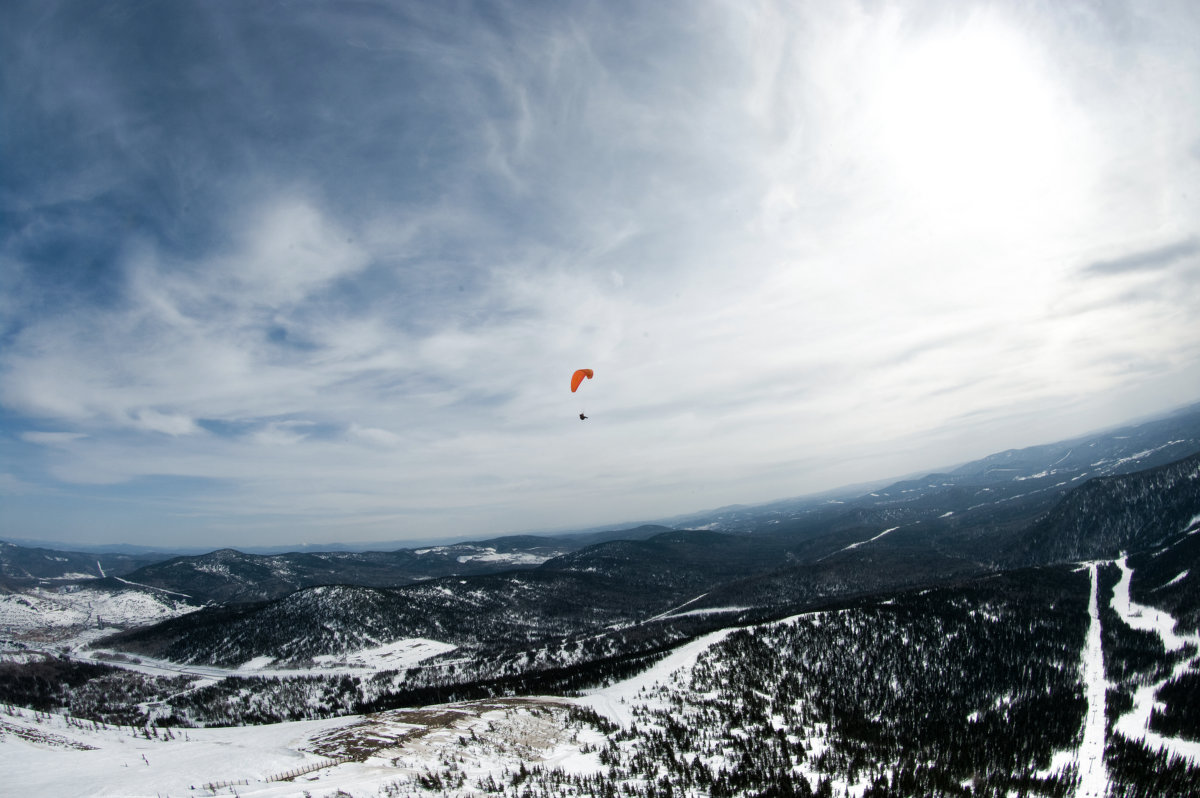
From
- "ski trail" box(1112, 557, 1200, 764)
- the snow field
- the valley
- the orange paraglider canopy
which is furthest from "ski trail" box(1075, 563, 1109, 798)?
the orange paraglider canopy

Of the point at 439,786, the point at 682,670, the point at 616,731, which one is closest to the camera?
the point at 439,786

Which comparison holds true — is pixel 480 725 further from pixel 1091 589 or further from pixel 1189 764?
pixel 1091 589

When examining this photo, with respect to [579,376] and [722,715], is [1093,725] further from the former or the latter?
[579,376]

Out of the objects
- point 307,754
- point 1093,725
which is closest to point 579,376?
point 307,754

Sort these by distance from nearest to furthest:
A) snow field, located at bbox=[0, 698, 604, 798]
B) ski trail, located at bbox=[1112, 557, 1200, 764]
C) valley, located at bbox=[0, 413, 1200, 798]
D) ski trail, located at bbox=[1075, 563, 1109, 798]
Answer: snow field, located at bbox=[0, 698, 604, 798], valley, located at bbox=[0, 413, 1200, 798], ski trail, located at bbox=[1075, 563, 1109, 798], ski trail, located at bbox=[1112, 557, 1200, 764]

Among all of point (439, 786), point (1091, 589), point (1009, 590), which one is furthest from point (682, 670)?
point (1091, 589)

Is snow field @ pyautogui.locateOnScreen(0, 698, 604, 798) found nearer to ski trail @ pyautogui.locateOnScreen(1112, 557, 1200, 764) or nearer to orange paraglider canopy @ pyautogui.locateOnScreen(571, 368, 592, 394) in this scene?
orange paraglider canopy @ pyautogui.locateOnScreen(571, 368, 592, 394)
